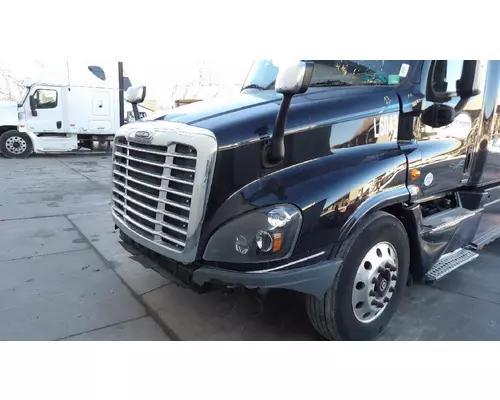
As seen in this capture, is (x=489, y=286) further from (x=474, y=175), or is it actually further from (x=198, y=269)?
(x=198, y=269)

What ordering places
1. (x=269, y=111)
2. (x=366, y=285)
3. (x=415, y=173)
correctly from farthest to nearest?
(x=415, y=173)
(x=366, y=285)
(x=269, y=111)

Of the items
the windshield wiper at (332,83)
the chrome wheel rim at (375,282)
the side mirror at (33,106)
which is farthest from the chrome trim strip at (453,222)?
the side mirror at (33,106)

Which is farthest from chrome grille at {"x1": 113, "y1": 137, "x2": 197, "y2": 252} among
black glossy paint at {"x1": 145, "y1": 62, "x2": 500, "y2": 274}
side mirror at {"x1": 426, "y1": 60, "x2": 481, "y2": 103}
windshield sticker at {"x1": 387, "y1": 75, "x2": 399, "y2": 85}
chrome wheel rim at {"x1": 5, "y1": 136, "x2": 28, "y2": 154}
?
chrome wheel rim at {"x1": 5, "y1": 136, "x2": 28, "y2": 154}

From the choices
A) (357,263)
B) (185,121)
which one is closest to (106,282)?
(185,121)

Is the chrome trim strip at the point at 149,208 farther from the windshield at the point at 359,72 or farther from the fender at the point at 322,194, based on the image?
the windshield at the point at 359,72

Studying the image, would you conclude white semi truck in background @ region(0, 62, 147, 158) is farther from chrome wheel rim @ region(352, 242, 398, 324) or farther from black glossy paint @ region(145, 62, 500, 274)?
chrome wheel rim @ region(352, 242, 398, 324)

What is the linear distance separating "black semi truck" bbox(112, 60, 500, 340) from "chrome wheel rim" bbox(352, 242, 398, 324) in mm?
11

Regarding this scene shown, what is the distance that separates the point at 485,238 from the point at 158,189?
364cm

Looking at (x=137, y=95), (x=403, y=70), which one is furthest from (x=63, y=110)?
(x=403, y=70)

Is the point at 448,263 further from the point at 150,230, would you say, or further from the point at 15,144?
the point at 15,144

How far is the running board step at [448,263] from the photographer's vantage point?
144 inches

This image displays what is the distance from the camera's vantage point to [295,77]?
245 cm

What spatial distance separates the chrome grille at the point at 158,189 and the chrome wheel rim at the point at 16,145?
13466 millimetres

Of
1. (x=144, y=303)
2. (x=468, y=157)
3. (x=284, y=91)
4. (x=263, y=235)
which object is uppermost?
(x=284, y=91)
